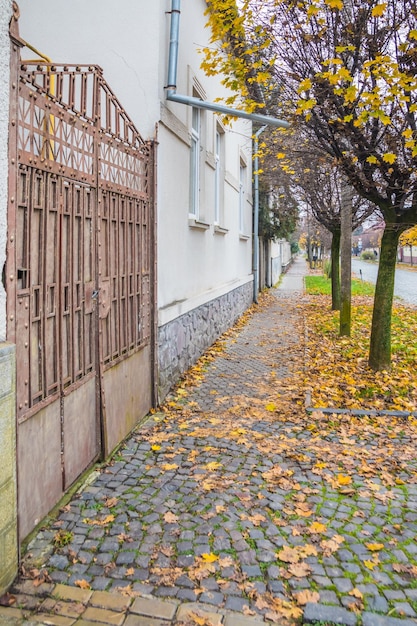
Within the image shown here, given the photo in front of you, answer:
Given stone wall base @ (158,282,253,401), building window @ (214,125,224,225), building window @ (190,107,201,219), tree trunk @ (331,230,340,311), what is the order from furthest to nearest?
1. tree trunk @ (331,230,340,311)
2. building window @ (214,125,224,225)
3. building window @ (190,107,201,219)
4. stone wall base @ (158,282,253,401)

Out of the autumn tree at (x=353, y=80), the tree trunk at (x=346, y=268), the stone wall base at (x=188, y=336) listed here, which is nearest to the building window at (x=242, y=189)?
the stone wall base at (x=188, y=336)

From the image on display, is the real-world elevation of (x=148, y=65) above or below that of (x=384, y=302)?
above

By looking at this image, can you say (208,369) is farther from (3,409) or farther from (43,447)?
(3,409)

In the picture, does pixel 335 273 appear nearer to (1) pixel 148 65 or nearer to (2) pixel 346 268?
(2) pixel 346 268

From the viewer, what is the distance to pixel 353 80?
5.91 meters

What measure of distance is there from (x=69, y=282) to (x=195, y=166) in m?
5.06

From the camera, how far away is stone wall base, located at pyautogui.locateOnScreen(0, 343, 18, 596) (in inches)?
94.0

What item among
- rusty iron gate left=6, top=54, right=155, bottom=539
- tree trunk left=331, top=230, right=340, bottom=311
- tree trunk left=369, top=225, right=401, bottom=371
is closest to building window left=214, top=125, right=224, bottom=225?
tree trunk left=369, top=225, right=401, bottom=371

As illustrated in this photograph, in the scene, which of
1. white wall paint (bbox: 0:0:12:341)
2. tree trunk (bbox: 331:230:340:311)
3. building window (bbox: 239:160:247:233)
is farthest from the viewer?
building window (bbox: 239:160:247:233)

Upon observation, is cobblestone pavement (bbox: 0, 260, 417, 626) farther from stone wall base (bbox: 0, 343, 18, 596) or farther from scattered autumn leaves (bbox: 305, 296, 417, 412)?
scattered autumn leaves (bbox: 305, 296, 417, 412)

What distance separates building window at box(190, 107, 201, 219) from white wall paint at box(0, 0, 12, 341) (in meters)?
5.20

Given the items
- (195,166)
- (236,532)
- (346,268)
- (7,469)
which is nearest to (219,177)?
(195,166)

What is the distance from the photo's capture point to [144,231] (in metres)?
5.05

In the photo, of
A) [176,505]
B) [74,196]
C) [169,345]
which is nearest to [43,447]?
[176,505]
